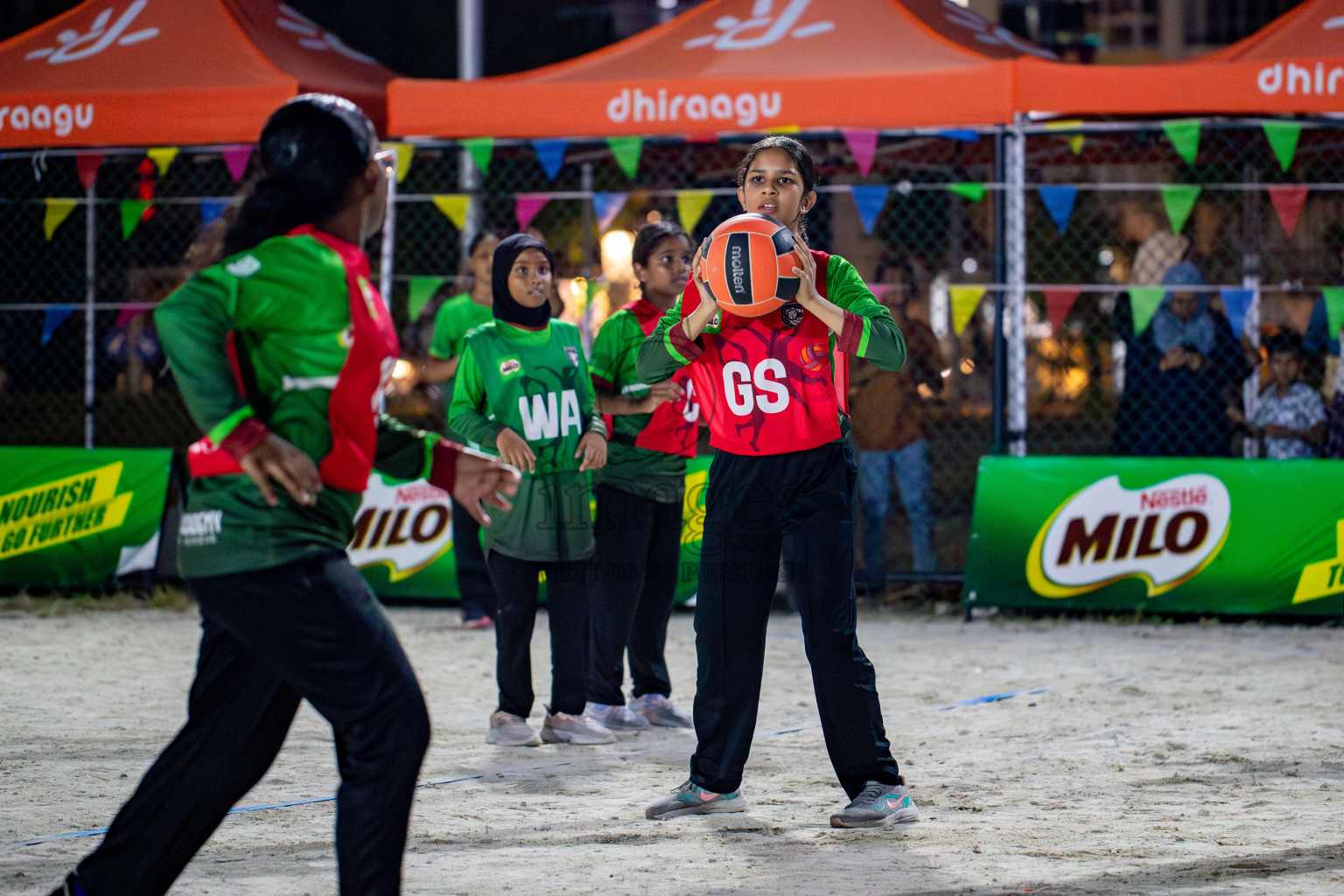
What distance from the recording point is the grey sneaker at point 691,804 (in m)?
4.47

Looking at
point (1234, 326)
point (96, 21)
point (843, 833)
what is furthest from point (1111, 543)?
point (96, 21)

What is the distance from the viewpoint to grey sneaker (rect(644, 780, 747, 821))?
4.47 metres

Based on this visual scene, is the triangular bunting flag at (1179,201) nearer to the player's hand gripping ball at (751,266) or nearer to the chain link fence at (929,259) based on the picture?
the chain link fence at (929,259)

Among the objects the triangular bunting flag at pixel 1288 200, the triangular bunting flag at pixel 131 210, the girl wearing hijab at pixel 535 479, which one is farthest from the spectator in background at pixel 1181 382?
the triangular bunting flag at pixel 131 210

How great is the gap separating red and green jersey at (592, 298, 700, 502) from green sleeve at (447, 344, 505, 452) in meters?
0.51

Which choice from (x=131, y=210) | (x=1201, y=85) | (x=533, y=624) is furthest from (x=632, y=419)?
(x=131, y=210)

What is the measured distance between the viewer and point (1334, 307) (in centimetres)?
859

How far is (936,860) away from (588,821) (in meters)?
1.08

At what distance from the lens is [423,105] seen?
9414 millimetres

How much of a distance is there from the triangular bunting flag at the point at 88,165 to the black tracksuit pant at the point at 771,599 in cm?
717

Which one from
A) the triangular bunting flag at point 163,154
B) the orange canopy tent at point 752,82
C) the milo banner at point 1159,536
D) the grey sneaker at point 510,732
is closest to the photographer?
the grey sneaker at point 510,732

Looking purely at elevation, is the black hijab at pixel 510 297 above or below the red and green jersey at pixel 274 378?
above

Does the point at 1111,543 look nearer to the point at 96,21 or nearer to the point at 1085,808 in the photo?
the point at 1085,808

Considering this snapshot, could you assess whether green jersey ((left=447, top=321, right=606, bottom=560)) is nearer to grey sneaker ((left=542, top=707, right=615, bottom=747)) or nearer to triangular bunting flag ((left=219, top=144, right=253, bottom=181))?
grey sneaker ((left=542, top=707, right=615, bottom=747))
